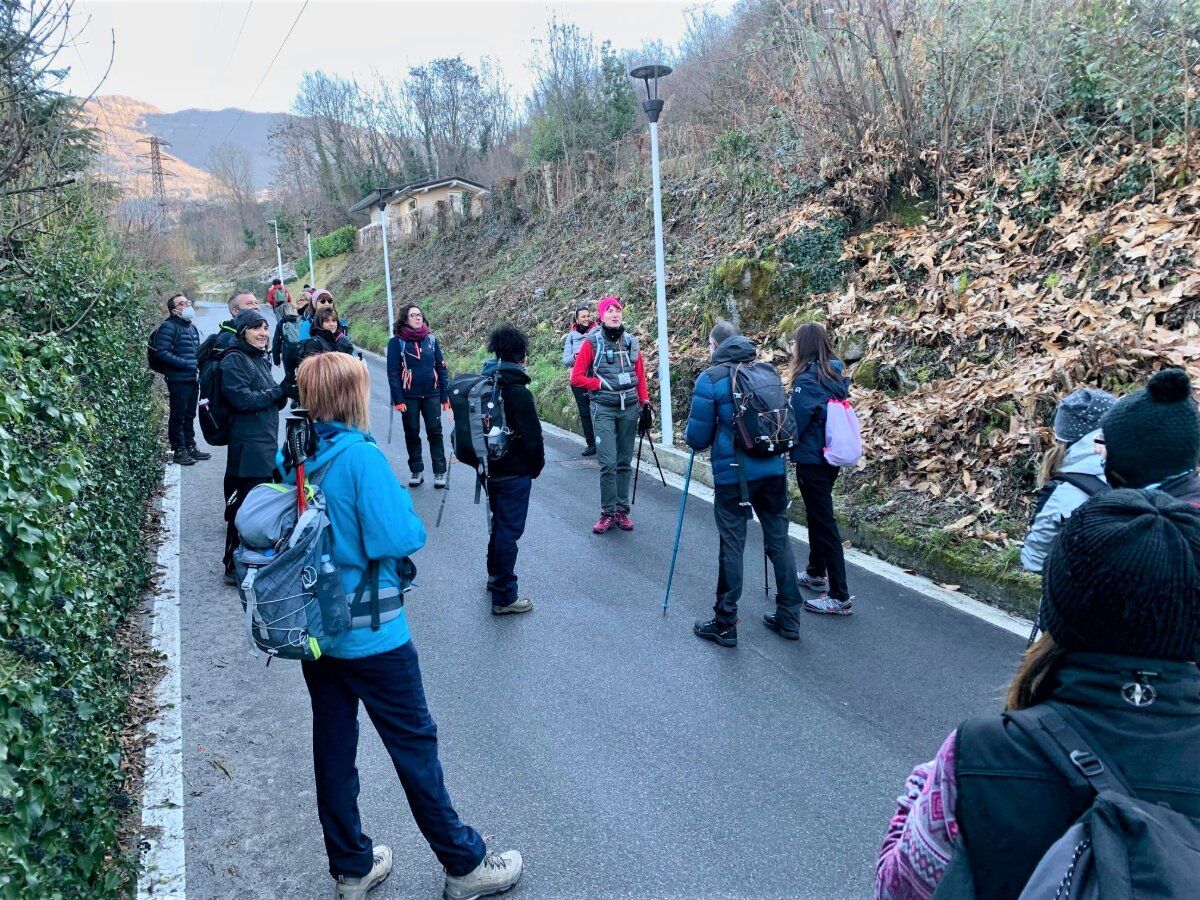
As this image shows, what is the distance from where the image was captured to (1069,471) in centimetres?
364

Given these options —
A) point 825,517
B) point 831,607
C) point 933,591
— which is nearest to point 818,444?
point 825,517

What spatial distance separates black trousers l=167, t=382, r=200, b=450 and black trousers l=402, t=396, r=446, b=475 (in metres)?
2.92

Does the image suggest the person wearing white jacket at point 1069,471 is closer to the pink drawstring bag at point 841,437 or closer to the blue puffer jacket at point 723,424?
the pink drawstring bag at point 841,437

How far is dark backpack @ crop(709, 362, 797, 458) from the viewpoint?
5.25 metres

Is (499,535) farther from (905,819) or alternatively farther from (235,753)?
(905,819)

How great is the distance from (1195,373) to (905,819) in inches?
241

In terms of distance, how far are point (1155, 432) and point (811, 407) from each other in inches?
121

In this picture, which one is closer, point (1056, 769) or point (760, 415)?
point (1056, 769)

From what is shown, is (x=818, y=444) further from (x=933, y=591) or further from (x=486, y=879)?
(x=486, y=879)

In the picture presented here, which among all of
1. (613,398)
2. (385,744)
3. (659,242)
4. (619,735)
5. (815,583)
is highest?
(659,242)

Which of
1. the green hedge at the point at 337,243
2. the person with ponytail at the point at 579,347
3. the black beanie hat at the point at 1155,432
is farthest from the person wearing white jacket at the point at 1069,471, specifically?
the green hedge at the point at 337,243

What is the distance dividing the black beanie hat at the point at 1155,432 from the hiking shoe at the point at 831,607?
3.25 meters

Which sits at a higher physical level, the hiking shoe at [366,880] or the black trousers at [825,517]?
the black trousers at [825,517]

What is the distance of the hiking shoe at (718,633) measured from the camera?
550 centimetres
